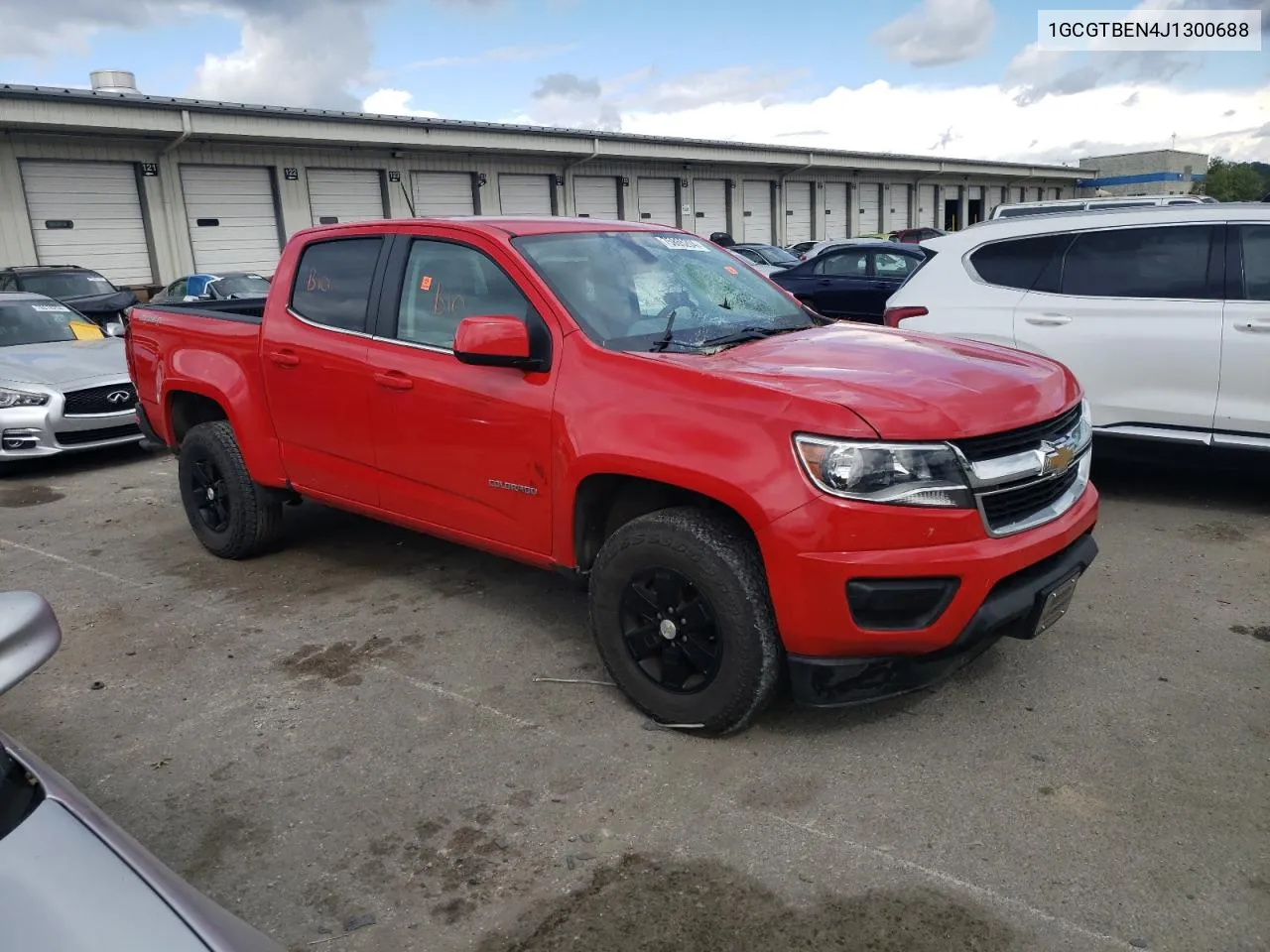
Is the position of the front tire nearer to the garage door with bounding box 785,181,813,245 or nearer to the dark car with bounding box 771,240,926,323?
the dark car with bounding box 771,240,926,323

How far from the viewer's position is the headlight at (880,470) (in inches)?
117

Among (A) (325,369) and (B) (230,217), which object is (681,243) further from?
(B) (230,217)

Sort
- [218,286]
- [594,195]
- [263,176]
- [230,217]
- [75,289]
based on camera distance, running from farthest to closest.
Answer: [594,195] → [263,176] → [230,217] → [218,286] → [75,289]

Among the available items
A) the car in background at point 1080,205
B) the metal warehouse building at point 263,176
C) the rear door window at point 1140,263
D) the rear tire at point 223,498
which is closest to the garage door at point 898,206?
the metal warehouse building at point 263,176

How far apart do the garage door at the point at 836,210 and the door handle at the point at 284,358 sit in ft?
126

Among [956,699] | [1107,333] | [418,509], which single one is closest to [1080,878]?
[956,699]

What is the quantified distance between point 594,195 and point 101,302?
60.8 feet

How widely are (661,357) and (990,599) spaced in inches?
53.3

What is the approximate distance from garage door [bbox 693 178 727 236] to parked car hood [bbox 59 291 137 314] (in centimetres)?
2237

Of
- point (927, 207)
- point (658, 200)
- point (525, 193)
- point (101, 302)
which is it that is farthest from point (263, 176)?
point (927, 207)

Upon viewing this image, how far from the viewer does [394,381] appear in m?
4.22

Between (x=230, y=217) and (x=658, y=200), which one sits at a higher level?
(x=658, y=200)

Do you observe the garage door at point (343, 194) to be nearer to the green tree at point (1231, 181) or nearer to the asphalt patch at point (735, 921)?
the asphalt patch at point (735, 921)

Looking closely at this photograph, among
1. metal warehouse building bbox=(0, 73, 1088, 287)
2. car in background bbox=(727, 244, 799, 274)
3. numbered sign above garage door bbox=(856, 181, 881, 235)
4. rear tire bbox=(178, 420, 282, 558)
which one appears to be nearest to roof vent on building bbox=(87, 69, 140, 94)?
metal warehouse building bbox=(0, 73, 1088, 287)
